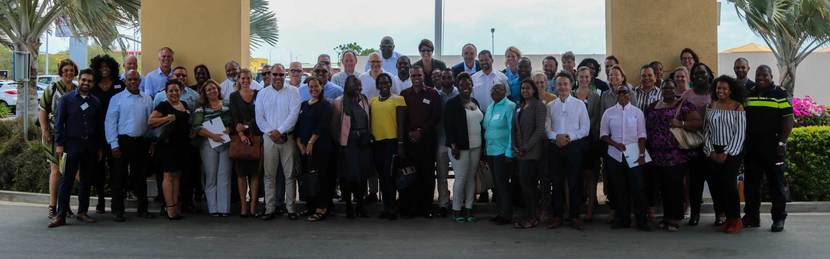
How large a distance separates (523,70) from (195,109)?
3975 millimetres

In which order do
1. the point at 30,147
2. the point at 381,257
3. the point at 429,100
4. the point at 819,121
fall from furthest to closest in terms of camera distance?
the point at 819,121 < the point at 30,147 < the point at 429,100 < the point at 381,257

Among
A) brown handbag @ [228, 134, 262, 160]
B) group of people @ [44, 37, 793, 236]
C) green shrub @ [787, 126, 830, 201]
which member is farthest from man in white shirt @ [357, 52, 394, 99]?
green shrub @ [787, 126, 830, 201]

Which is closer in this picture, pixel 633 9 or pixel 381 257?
pixel 381 257

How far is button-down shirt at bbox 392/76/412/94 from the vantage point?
31.5ft

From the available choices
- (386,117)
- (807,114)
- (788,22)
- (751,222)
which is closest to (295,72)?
(386,117)

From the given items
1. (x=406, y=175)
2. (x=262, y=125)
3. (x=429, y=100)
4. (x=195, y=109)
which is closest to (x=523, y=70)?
(x=429, y=100)

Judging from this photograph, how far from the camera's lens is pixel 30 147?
1136 cm

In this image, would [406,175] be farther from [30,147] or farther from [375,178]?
[30,147]

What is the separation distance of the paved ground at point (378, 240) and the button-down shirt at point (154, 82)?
1857 mm

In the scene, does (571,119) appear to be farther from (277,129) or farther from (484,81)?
(277,129)

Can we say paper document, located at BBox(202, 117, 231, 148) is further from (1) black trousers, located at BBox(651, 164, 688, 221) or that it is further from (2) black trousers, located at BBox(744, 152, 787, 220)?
(2) black trousers, located at BBox(744, 152, 787, 220)

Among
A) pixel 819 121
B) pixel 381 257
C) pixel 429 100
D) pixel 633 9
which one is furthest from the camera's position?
pixel 819 121

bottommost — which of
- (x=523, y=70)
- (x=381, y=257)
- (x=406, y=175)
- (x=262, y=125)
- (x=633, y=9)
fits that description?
(x=381, y=257)

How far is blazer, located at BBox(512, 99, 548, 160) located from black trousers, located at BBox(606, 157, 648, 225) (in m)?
0.83
